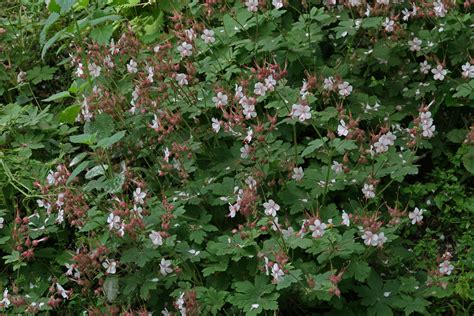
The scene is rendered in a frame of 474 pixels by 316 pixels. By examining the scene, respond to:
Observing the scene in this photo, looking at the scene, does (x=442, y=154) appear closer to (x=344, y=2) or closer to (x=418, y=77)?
(x=418, y=77)

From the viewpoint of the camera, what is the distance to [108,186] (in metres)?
3.93

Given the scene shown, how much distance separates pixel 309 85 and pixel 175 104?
2.68 feet

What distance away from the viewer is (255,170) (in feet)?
13.2

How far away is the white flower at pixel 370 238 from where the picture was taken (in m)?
3.62

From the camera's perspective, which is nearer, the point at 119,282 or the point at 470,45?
the point at 119,282

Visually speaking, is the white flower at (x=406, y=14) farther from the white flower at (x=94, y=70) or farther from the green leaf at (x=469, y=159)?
the white flower at (x=94, y=70)

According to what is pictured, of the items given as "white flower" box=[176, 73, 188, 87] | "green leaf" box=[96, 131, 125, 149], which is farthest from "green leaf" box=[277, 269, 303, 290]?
"white flower" box=[176, 73, 188, 87]

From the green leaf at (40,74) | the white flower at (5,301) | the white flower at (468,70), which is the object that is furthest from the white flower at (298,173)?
the green leaf at (40,74)

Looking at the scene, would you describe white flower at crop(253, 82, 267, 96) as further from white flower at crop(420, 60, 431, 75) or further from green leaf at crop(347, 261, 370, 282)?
white flower at crop(420, 60, 431, 75)

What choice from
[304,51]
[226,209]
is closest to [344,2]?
[304,51]

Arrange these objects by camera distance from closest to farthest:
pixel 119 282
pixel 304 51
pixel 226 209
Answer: pixel 119 282 < pixel 226 209 < pixel 304 51

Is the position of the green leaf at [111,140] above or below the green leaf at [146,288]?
above

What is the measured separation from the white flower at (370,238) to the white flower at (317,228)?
19 cm

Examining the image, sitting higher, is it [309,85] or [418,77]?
[309,85]
